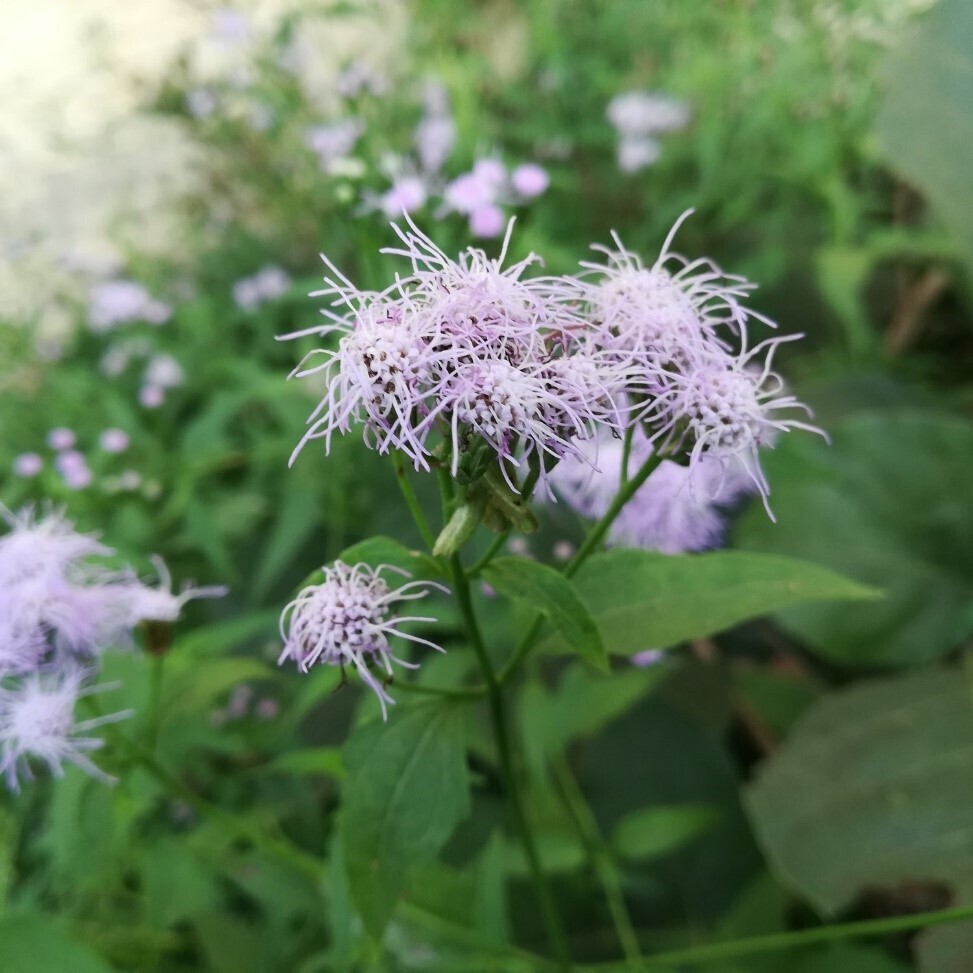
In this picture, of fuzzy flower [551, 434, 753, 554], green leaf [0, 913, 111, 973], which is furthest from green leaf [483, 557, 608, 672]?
green leaf [0, 913, 111, 973]

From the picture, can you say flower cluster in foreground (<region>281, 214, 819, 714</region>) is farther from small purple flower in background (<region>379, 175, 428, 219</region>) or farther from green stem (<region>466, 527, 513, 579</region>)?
small purple flower in background (<region>379, 175, 428, 219</region>)

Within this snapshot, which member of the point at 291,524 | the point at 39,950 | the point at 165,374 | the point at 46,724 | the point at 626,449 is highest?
the point at 165,374

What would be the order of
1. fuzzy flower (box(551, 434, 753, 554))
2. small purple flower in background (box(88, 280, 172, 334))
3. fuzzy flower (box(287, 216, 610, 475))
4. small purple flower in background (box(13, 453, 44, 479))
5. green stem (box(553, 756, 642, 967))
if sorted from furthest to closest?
small purple flower in background (box(88, 280, 172, 334)), small purple flower in background (box(13, 453, 44, 479)), green stem (box(553, 756, 642, 967)), fuzzy flower (box(551, 434, 753, 554)), fuzzy flower (box(287, 216, 610, 475))

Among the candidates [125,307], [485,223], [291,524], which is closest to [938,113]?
[485,223]

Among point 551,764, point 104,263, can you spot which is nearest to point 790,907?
point 551,764

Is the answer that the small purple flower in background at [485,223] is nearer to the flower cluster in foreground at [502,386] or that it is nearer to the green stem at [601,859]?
the flower cluster in foreground at [502,386]

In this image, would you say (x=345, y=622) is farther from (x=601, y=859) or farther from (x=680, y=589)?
(x=601, y=859)
